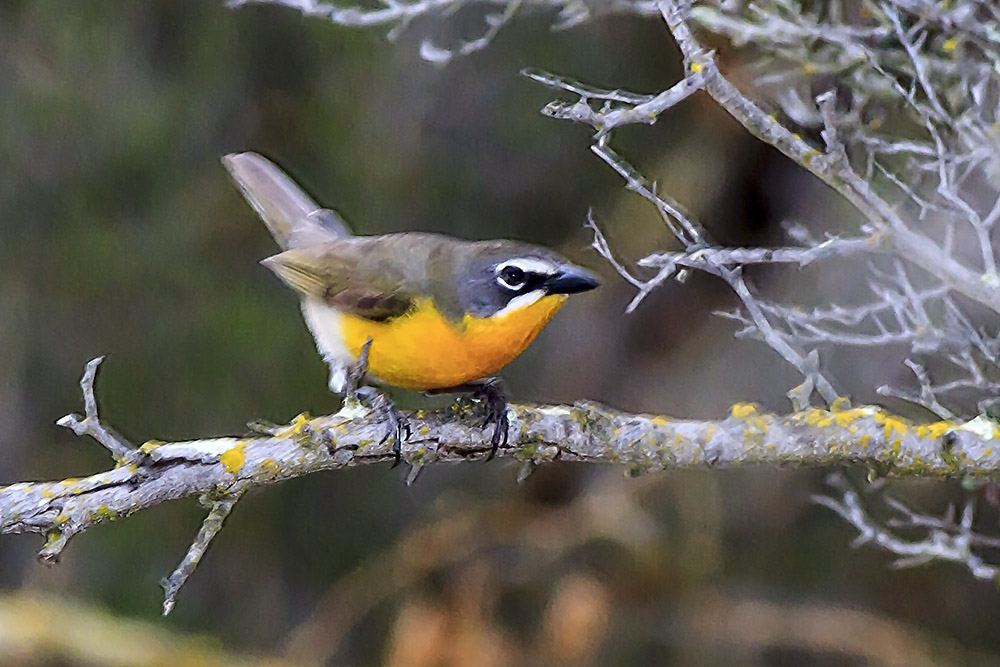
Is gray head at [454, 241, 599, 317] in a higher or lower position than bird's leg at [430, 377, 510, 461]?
higher

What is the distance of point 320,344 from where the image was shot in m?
3.17

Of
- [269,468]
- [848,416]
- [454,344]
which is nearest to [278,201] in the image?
[454,344]

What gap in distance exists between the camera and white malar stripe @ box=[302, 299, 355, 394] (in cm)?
297

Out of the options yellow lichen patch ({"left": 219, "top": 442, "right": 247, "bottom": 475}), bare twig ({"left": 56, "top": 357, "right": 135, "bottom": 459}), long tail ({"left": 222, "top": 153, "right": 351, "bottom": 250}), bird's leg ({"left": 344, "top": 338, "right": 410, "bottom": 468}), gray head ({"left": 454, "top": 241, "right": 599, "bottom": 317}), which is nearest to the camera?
bare twig ({"left": 56, "top": 357, "right": 135, "bottom": 459})

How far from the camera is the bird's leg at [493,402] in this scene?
8.27ft

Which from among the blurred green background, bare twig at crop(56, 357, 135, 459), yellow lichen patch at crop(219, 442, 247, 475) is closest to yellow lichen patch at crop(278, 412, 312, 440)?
yellow lichen patch at crop(219, 442, 247, 475)

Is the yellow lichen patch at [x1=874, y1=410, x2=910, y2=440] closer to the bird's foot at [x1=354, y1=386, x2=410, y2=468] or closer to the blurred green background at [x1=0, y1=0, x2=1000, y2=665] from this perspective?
the bird's foot at [x1=354, y1=386, x2=410, y2=468]

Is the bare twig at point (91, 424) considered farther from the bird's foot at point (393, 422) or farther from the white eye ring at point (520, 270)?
the white eye ring at point (520, 270)

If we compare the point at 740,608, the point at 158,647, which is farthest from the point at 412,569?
the point at 740,608

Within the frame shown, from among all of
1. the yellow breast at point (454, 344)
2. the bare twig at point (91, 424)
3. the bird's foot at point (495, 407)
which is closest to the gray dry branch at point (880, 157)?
the yellow breast at point (454, 344)

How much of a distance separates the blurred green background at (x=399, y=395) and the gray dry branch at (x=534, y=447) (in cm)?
202

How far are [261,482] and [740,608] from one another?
11.3ft

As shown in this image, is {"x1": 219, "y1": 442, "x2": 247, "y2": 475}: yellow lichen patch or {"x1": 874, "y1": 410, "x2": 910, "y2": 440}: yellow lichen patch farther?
{"x1": 874, "y1": 410, "x2": 910, "y2": 440}: yellow lichen patch

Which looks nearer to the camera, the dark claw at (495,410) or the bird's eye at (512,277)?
the dark claw at (495,410)
